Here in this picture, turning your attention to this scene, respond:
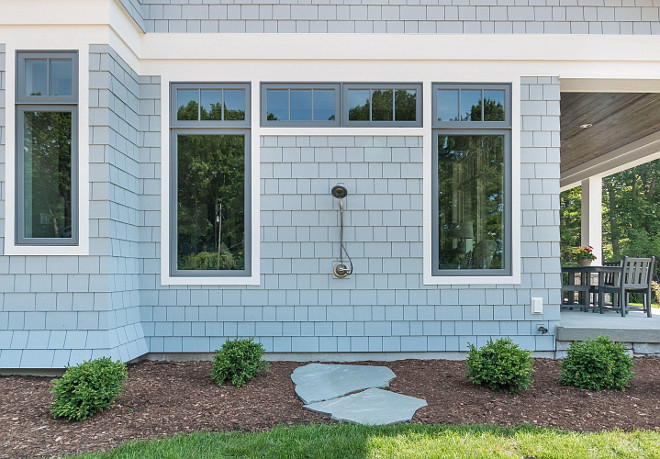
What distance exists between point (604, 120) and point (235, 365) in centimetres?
599

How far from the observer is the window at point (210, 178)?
15.4ft

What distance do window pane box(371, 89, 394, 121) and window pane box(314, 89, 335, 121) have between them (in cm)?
41

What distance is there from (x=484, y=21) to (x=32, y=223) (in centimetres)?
459

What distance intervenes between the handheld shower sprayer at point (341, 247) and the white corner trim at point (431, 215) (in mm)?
761

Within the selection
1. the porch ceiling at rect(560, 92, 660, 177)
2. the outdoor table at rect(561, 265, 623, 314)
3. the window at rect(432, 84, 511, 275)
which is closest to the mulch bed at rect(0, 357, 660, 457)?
the window at rect(432, 84, 511, 275)

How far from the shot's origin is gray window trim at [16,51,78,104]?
13.3ft

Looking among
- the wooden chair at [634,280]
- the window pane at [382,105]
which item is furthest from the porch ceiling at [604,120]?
the window pane at [382,105]

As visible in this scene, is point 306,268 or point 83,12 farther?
point 306,268

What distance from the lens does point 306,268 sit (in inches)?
184

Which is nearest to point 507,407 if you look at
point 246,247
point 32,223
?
point 246,247

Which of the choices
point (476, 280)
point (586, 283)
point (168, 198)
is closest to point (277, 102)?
point (168, 198)

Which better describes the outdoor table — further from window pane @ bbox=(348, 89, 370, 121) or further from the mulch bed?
window pane @ bbox=(348, 89, 370, 121)

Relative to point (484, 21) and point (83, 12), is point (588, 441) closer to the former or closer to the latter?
point (484, 21)

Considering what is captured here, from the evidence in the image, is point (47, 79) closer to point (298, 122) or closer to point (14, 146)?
point (14, 146)
